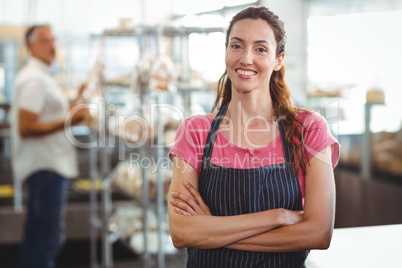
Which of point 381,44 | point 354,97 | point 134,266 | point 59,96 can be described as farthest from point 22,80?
point 381,44

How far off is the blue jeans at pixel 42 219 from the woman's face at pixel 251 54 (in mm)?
2086

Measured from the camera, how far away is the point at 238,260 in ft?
5.06

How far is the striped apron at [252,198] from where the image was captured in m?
1.54

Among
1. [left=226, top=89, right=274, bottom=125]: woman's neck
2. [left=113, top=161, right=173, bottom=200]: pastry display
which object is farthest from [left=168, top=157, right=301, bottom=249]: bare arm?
[left=113, top=161, right=173, bottom=200]: pastry display

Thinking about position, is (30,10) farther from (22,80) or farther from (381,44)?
(381,44)

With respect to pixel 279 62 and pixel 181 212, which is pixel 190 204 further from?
pixel 279 62

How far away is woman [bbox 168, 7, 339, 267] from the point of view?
4.99ft

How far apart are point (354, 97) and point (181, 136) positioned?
12.2ft

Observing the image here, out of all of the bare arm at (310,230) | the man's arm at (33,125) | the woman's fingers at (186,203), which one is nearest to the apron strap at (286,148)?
the bare arm at (310,230)

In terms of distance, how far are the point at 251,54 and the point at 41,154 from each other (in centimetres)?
215

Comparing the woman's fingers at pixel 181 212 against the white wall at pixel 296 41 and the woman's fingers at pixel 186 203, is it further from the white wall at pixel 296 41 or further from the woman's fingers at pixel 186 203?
the white wall at pixel 296 41

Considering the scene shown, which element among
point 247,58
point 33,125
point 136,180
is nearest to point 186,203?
point 247,58

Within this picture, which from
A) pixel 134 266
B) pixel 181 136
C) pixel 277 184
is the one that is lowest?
pixel 134 266

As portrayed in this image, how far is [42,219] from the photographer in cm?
327
